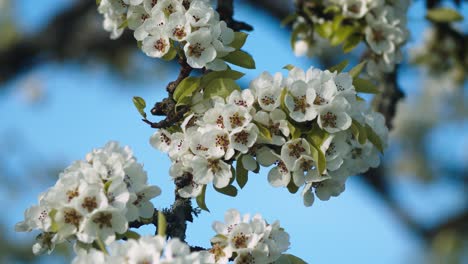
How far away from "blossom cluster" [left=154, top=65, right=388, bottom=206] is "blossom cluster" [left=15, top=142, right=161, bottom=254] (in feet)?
0.55

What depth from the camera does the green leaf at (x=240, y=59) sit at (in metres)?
2.18

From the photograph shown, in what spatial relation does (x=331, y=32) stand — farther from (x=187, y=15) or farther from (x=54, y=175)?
(x=54, y=175)

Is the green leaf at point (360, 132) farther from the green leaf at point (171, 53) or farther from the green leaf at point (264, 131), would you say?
the green leaf at point (171, 53)

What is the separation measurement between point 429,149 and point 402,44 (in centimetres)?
653

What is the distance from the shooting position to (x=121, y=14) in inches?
99.0

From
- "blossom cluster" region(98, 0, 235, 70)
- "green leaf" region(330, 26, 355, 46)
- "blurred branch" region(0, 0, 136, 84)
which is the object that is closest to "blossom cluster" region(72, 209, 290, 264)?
"blossom cluster" region(98, 0, 235, 70)

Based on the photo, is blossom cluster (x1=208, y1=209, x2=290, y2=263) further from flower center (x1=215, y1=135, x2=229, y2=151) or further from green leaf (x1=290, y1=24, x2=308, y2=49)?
green leaf (x1=290, y1=24, x2=308, y2=49)

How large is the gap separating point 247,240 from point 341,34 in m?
1.15

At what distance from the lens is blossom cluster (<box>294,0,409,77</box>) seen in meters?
2.83

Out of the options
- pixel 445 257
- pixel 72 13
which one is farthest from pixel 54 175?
pixel 445 257

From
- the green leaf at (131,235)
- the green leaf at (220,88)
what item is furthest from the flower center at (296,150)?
the green leaf at (131,235)

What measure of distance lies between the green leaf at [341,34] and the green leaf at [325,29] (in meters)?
0.03

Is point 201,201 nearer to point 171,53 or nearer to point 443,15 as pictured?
point 171,53

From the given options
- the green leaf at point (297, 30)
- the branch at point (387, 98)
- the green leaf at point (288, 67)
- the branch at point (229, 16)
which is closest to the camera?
the green leaf at point (288, 67)
